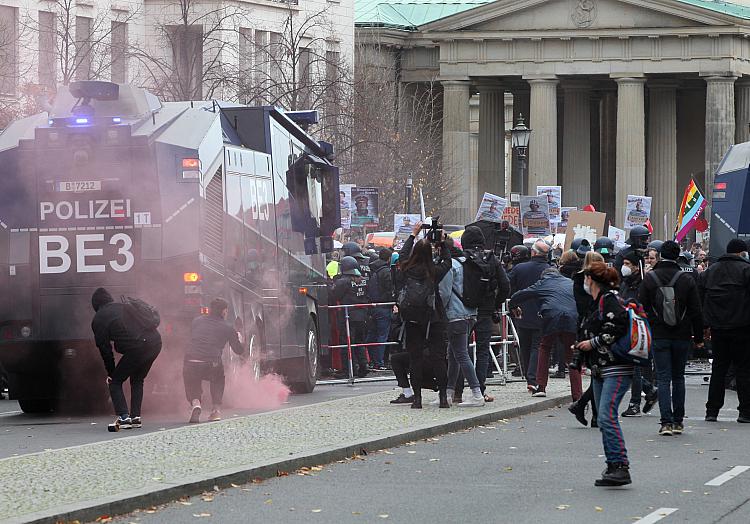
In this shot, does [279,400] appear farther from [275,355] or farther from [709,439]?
[709,439]

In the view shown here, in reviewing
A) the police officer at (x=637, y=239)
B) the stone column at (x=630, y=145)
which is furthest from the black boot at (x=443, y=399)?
the stone column at (x=630, y=145)

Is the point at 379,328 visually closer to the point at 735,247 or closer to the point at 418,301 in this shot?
the point at 418,301

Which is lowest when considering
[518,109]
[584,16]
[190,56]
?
[190,56]

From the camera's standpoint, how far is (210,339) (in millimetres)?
19000

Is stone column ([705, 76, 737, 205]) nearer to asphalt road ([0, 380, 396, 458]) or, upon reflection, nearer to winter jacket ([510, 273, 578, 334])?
asphalt road ([0, 380, 396, 458])

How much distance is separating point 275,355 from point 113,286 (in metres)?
3.43

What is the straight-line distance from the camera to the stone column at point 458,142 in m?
86.9

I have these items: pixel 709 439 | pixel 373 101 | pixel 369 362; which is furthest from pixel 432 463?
pixel 373 101

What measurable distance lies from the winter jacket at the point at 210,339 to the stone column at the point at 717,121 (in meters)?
68.0

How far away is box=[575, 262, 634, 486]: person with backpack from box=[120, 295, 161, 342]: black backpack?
18.8 feet

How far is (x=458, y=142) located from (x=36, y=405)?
68.0 metres

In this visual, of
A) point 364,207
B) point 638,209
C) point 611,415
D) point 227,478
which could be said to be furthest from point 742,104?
point 227,478

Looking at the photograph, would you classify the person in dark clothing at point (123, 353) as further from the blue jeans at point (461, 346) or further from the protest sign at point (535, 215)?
the protest sign at point (535, 215)

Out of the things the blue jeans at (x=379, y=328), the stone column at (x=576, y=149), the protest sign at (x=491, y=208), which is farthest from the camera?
the stone column at (x=576, y=149)
